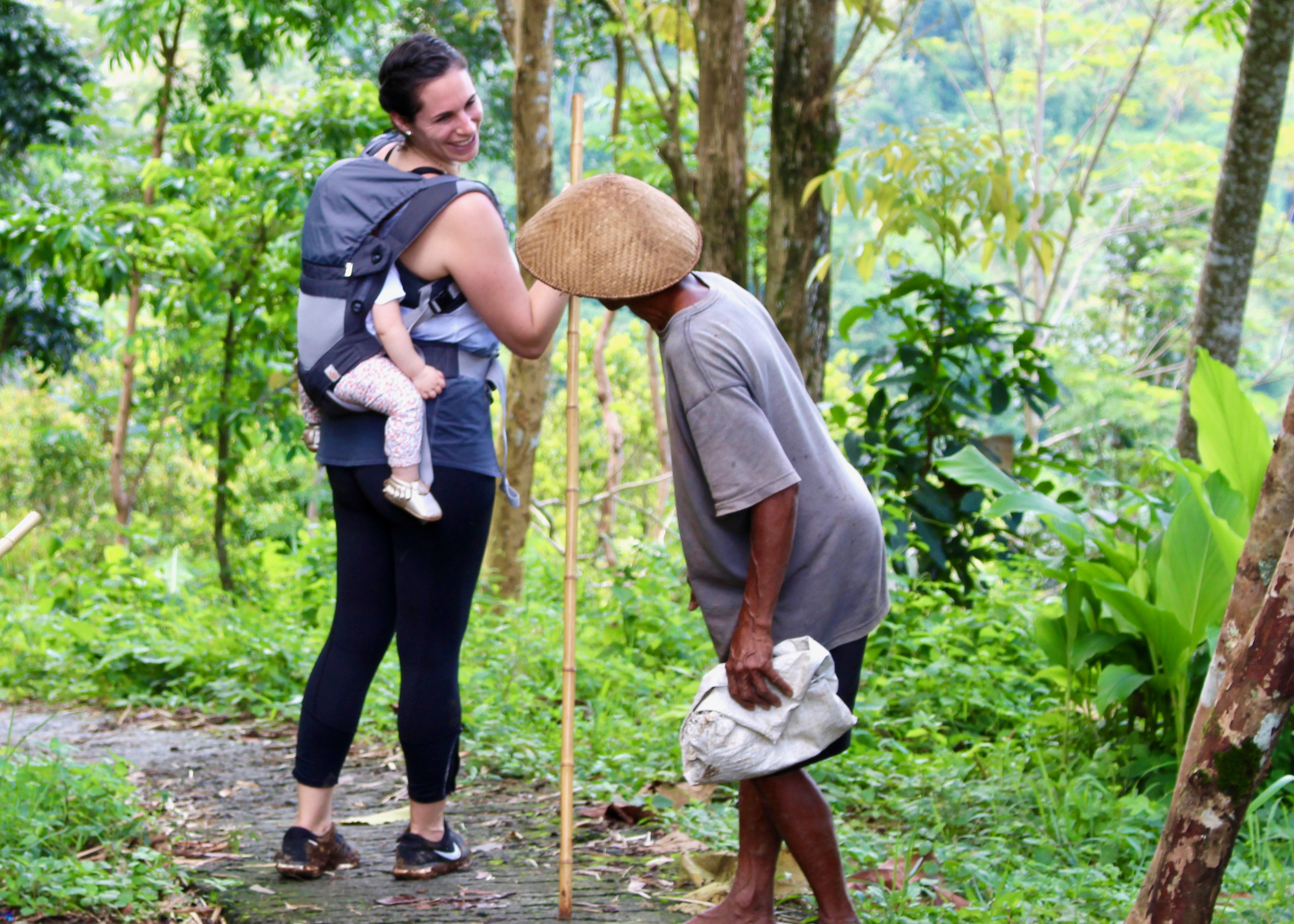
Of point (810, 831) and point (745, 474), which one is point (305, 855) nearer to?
point (810, 831)

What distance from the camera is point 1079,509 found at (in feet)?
13.0

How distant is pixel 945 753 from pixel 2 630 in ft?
14.5

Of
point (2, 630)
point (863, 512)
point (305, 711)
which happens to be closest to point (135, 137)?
point (2, 630)

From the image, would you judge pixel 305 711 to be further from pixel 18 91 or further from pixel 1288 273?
pixel 1288 273

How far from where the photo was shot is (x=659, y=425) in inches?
512

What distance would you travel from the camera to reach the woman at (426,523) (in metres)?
2.50

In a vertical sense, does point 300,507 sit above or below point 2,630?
below

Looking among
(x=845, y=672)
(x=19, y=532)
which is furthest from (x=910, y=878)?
(x=19, y=532)

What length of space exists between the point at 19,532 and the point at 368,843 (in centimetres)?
144

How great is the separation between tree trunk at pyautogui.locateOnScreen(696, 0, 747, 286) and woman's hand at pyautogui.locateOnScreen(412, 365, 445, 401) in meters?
3.07

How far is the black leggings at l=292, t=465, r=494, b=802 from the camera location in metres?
2.57

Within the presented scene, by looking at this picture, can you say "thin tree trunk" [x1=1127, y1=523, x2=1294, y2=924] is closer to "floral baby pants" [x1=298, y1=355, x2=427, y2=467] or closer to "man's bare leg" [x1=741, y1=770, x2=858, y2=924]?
"man's bare leg" [x1=741, y1=770, x2=858, y2=924]

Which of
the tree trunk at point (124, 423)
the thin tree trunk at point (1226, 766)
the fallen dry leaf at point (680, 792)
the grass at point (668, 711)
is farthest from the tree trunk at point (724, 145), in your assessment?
the tree trunk at point (124, 423)

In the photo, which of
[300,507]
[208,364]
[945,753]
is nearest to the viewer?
[945,753]
